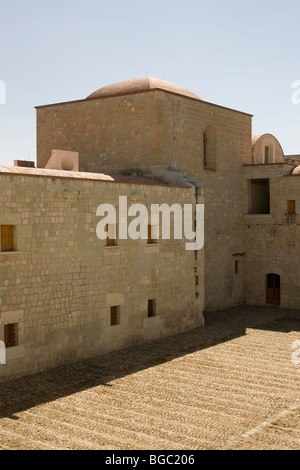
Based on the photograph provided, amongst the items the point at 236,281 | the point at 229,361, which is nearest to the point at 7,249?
Result: the point at 229,361

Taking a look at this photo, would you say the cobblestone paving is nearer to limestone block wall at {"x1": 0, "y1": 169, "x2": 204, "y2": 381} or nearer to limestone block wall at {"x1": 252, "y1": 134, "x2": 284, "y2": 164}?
limestone block wall at {"x1": 0, "y1": 169, "x2": 204, "y2": 381}

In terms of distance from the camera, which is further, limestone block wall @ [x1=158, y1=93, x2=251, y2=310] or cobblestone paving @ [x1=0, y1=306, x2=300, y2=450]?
limestone block wall @ [x1=158, y1=93, x2=251, y2=310]

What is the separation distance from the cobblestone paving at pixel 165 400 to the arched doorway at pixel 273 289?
6.24 metres

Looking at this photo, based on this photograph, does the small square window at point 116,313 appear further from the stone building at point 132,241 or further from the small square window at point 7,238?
the small square window at point 7,238

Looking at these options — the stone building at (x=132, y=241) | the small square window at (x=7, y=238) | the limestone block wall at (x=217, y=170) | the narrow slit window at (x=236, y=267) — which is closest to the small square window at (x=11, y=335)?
the stone building at (x=132, y=241)

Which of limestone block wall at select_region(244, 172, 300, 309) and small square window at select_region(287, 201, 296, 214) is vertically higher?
small square window at select_region(287, 201, 296, 214)

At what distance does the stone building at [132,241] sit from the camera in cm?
1298

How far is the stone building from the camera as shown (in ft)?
42.6

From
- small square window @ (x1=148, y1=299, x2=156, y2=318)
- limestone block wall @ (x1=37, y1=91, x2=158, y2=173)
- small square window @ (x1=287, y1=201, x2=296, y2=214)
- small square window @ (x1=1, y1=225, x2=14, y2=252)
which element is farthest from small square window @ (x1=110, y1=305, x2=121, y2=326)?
small square window @ (x1=287, y1=201, x2=296, y2=214)

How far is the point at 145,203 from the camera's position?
16.4m

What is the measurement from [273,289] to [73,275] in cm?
1130

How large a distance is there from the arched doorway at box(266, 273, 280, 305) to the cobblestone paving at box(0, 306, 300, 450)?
20.5 feet
